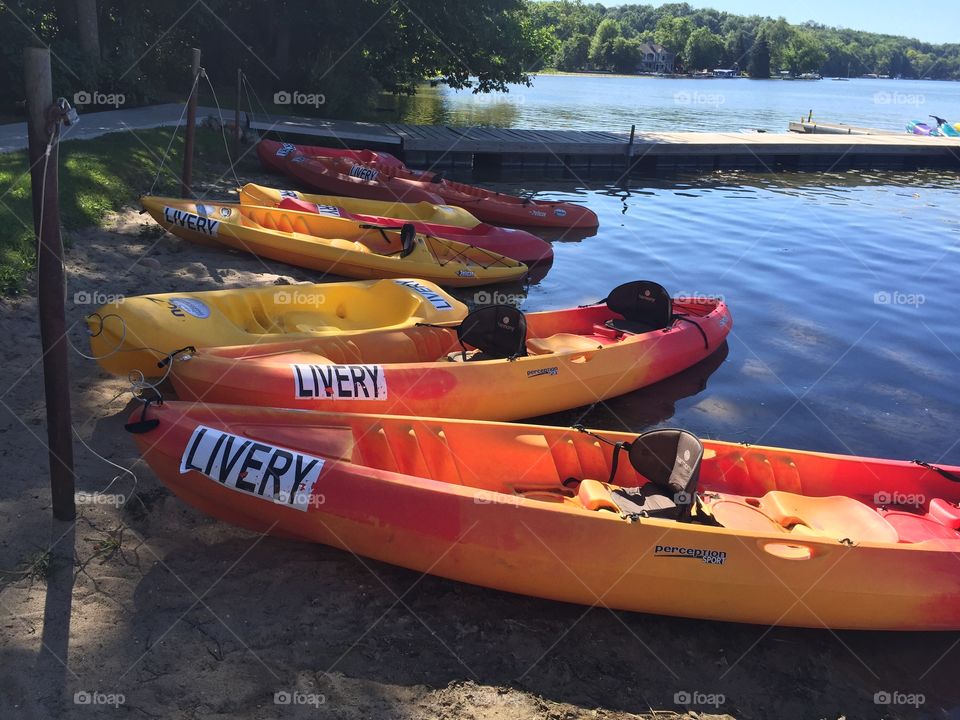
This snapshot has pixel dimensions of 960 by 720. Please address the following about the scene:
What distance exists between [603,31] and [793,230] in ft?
282

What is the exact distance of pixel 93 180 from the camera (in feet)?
40.9

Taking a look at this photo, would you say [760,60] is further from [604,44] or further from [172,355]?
[172,355]

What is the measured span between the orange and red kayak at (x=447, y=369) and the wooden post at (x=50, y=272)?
1604mm

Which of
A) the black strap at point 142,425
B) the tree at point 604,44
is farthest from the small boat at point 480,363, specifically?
the tree at point 604,44

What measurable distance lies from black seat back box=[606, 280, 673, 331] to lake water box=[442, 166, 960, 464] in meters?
0.80

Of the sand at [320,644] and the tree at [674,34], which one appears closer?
the sand at [320,644]

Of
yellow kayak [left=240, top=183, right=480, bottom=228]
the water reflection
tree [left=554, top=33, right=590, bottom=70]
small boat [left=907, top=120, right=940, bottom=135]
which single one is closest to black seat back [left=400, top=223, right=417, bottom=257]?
yellow kayak [left=240, top=183, right=480, bottom=228]

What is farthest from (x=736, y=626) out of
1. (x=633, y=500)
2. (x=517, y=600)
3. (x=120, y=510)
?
(x=120, y=510)

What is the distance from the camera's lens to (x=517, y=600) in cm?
537

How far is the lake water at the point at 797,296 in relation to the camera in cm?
896

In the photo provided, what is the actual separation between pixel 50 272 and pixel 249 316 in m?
3.60

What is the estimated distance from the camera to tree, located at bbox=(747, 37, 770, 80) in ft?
259

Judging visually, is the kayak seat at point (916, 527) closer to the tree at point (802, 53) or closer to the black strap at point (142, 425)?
the black strap at point (142, 425)

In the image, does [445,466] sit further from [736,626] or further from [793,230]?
[793,230]
